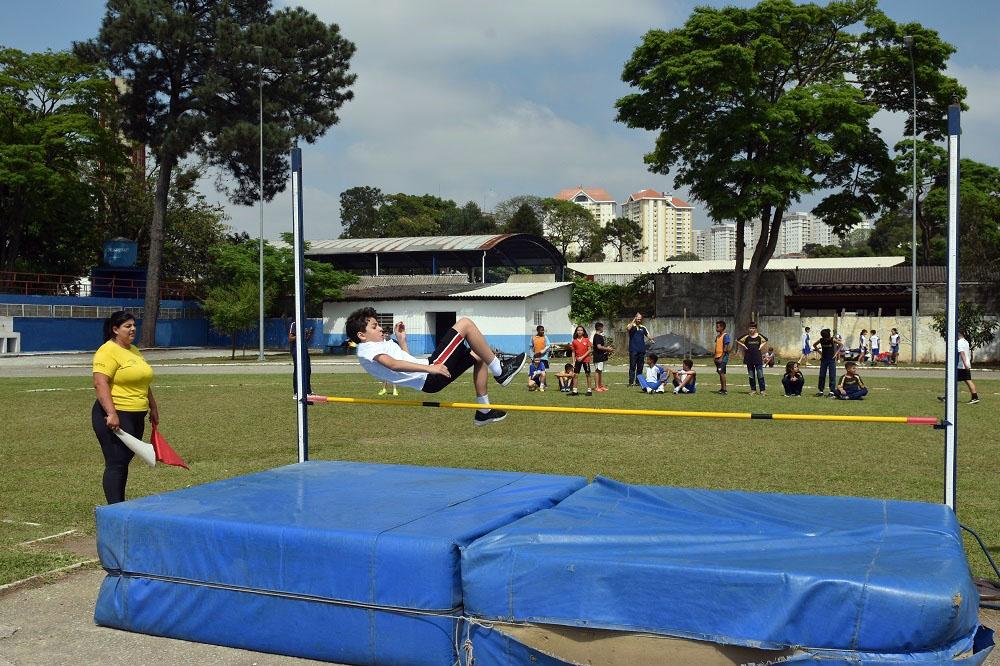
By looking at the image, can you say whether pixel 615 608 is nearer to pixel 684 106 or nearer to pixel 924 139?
pixel 684 106

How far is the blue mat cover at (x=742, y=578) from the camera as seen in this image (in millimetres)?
4184

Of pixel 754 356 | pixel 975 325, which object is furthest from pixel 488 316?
pixel 754 356

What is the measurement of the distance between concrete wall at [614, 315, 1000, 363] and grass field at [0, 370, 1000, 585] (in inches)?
710

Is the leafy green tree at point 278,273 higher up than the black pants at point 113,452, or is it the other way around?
the leafy green tree at point 278,273

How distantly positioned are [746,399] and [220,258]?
111 feet

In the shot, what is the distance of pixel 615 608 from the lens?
4.60 m

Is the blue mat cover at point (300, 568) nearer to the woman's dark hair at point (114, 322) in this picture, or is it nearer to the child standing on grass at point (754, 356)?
the woman's dark hair at point (114, 322)

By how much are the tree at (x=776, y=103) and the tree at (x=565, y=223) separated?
1939 inches

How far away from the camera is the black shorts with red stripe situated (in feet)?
26.7

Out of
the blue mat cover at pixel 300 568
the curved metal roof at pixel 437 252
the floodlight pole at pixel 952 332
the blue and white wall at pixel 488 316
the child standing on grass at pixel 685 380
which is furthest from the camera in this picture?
the curved metal roof at pixel 437 252

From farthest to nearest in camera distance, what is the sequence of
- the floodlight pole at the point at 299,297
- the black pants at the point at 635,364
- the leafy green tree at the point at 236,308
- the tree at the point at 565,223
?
the tree at the point at 565,223 → the leafy green tree at the point at 236,308 → the black pants at the point at 635,364 → the floodlight pole at the point at 299,297

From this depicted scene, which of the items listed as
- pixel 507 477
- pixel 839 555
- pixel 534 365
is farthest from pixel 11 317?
pixel 839 555

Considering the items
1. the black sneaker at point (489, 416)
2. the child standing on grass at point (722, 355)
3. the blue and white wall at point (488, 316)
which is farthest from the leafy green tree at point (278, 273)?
the black sneaker at point (489, 416)

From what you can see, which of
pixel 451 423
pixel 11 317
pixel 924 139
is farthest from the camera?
pixel 11 317
